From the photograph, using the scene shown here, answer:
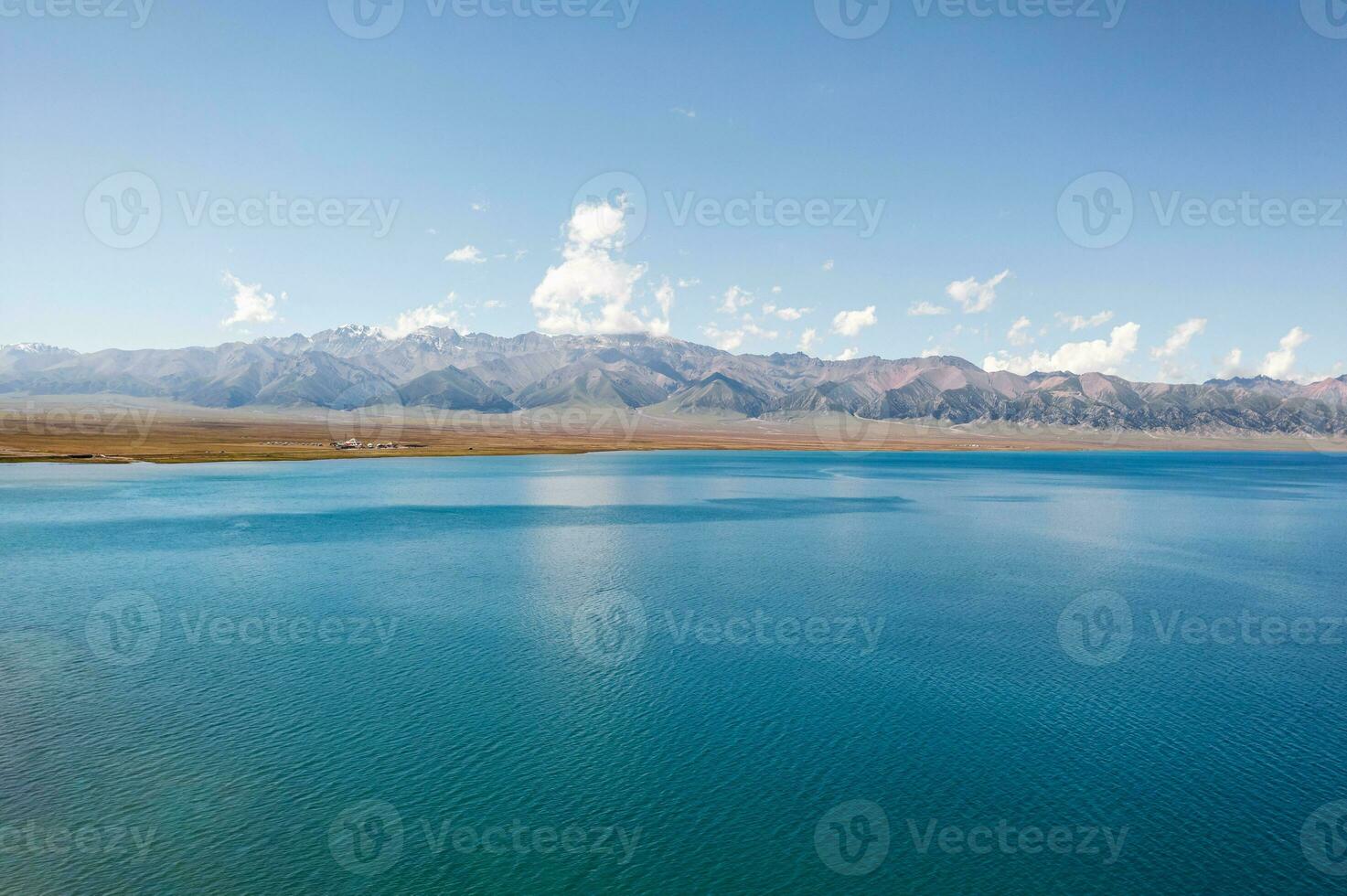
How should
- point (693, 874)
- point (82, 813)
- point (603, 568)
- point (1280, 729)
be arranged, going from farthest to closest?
point (603, 568)
point (1280, 729)
point (82, 813)
point (693, 874)

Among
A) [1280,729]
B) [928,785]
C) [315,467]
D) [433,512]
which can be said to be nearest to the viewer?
[928,785]

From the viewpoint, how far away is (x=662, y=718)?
1229 inches

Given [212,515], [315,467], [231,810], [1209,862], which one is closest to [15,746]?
[231,810]

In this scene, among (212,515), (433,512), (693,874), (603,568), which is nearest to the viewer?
(693,874)

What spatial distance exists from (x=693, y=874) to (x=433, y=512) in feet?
254

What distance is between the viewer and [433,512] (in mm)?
91500

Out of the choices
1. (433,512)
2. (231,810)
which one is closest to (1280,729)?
(231,810)

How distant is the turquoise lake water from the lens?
21.6 meters

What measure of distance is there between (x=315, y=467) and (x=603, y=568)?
122 meters

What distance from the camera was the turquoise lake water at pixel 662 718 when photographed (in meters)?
21.6

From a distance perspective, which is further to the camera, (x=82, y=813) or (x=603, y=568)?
(x=603, y=568)

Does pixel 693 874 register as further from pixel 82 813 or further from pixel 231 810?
pixel 82 813

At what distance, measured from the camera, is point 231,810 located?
2328 centimetres

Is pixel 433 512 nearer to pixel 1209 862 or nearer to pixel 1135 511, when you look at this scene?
pixel 1209 862
